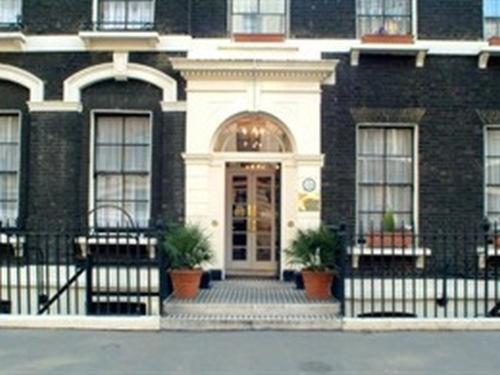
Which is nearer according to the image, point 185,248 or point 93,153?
point 185,248

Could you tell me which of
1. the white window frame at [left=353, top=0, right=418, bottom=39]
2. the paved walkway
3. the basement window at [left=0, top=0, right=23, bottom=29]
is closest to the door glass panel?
the white window frame at [left=353, top=0, right=418, bottom=39]

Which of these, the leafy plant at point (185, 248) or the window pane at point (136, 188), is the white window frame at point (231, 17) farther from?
the leafy plant at point (185, 248)

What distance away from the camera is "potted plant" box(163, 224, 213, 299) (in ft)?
32.1

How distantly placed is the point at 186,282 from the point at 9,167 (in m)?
5.32

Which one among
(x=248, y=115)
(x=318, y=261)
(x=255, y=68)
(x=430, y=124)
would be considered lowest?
(x=318, y=261)

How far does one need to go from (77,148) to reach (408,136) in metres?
6.92

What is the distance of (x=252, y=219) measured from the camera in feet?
42.7

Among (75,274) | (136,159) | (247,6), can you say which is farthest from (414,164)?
(75,274)

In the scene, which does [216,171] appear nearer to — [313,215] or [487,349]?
[313,215]

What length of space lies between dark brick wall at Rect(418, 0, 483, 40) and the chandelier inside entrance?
370 cm

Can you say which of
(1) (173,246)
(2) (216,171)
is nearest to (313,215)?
(2) (216,171)

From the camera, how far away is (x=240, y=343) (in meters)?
8.05

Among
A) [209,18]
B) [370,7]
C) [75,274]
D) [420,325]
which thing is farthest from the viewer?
[370,7]

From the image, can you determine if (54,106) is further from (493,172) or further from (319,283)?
(493,172)
